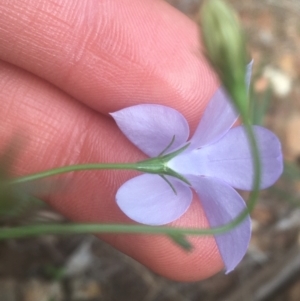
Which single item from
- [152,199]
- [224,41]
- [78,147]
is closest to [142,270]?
[78,147]

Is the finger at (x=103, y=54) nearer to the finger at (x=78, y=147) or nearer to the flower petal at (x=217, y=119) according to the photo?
the finger at (x=78, y=147)

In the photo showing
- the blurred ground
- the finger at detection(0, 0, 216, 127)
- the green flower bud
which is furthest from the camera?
the blurred ground

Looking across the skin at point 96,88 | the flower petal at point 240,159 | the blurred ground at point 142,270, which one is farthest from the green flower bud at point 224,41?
the blurred ground at point 142,270

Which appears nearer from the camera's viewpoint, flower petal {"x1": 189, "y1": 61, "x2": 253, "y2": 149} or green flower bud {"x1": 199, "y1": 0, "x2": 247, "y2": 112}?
green flower bud {"x1": 199, "y1": 0, "x2": 247, "y2": 112}

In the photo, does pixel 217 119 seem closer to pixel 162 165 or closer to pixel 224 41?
pixel 162 165

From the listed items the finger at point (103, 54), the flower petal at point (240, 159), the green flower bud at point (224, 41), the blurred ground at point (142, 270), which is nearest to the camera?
the green flower bud at point (224, 41)

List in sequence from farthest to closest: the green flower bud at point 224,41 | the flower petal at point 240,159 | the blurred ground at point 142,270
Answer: the blurred ground at point 142,270 → the flower petal at point 240,159 → the green flower bud at point 224,41

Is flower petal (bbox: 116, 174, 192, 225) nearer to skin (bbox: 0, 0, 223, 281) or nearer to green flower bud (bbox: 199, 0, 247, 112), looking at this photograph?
skin (bbox: 0, 0, 223, 281)

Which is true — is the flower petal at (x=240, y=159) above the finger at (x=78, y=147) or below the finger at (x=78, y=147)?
above

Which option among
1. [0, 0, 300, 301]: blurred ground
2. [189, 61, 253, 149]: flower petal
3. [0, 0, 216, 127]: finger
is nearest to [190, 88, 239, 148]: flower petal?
[189, 61, 253, 149]: flower petal
